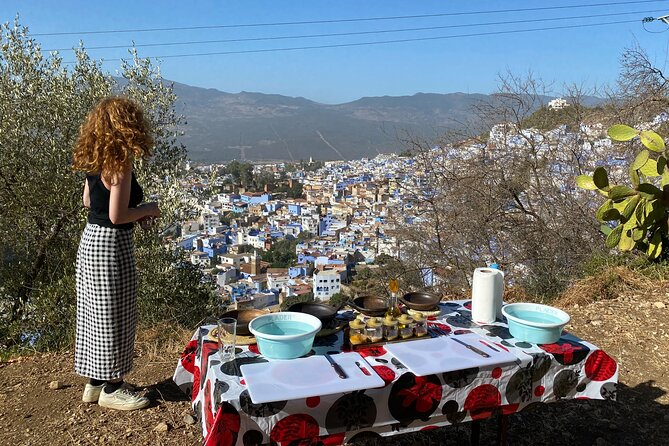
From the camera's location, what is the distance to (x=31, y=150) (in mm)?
6613

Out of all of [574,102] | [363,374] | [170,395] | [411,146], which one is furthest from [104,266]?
[574,102]

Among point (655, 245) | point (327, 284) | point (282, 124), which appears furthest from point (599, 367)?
point (282, 124)

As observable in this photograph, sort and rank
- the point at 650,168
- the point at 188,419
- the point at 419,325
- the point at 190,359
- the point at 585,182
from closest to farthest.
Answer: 1. the point at 419,325
2. the point at 190,359
3. the point at 188,419
4. the point at 650,168
5. the point at 585,182

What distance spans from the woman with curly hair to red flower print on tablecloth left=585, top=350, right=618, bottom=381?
219 cm

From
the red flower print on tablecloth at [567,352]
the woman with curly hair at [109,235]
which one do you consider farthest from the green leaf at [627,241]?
the woman with curly hair at [109,235]

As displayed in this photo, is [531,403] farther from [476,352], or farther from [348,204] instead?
[348,204]

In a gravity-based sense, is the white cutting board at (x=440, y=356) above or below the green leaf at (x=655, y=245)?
below

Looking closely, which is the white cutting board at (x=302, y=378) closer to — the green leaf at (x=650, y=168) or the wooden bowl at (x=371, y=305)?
the wooden bowl at (x=371, y=305)

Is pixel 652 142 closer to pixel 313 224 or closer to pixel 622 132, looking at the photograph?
pixel 622 132

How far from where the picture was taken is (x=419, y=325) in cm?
229

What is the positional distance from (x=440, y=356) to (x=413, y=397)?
206 millimetres

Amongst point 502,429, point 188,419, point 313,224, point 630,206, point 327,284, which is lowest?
point 327,284

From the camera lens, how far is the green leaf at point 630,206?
159 inches

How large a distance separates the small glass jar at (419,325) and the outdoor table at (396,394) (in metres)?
0.14
